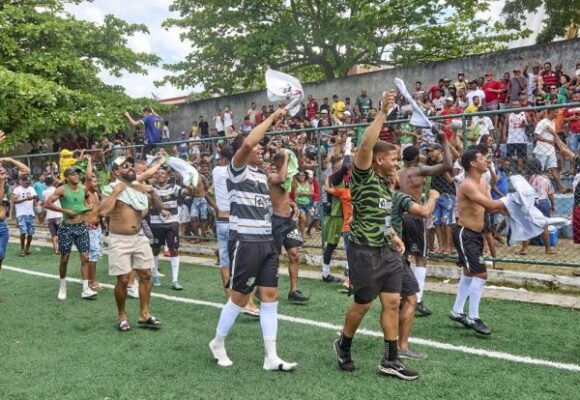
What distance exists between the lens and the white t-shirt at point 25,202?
13375mm

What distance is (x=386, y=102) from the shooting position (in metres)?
4.28

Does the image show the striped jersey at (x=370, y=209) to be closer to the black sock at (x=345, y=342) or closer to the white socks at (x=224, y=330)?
the black sock at (x=345, y=342)

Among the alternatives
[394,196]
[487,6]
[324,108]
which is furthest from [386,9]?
[394,196]

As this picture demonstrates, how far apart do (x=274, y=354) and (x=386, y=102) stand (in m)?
2.47

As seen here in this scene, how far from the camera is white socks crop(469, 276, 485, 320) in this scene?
5.88 meters

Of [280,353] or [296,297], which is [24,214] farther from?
[280,353]

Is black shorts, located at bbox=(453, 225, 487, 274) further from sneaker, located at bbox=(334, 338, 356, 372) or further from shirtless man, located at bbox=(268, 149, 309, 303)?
shirtless man, located at bbox=(268, 149, 309, 303)

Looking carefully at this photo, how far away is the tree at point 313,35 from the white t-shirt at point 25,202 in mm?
12689

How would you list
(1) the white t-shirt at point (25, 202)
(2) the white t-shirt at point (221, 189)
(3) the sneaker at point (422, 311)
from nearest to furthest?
(3) the sneaker at point (422, 311) → (2) the white t-shirt at point (221, 189) → (1) the white t-shirt at point (25, 202)

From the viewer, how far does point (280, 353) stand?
548 centimetres

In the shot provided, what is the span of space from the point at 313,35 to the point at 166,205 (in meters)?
17.4

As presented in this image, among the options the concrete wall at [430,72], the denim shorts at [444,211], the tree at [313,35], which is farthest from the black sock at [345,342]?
the tree at [313,35]

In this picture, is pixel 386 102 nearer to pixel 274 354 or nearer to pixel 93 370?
pixel 274 354

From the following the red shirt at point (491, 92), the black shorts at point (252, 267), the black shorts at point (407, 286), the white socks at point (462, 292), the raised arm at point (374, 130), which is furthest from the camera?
the red shirt at point (491, 92)
